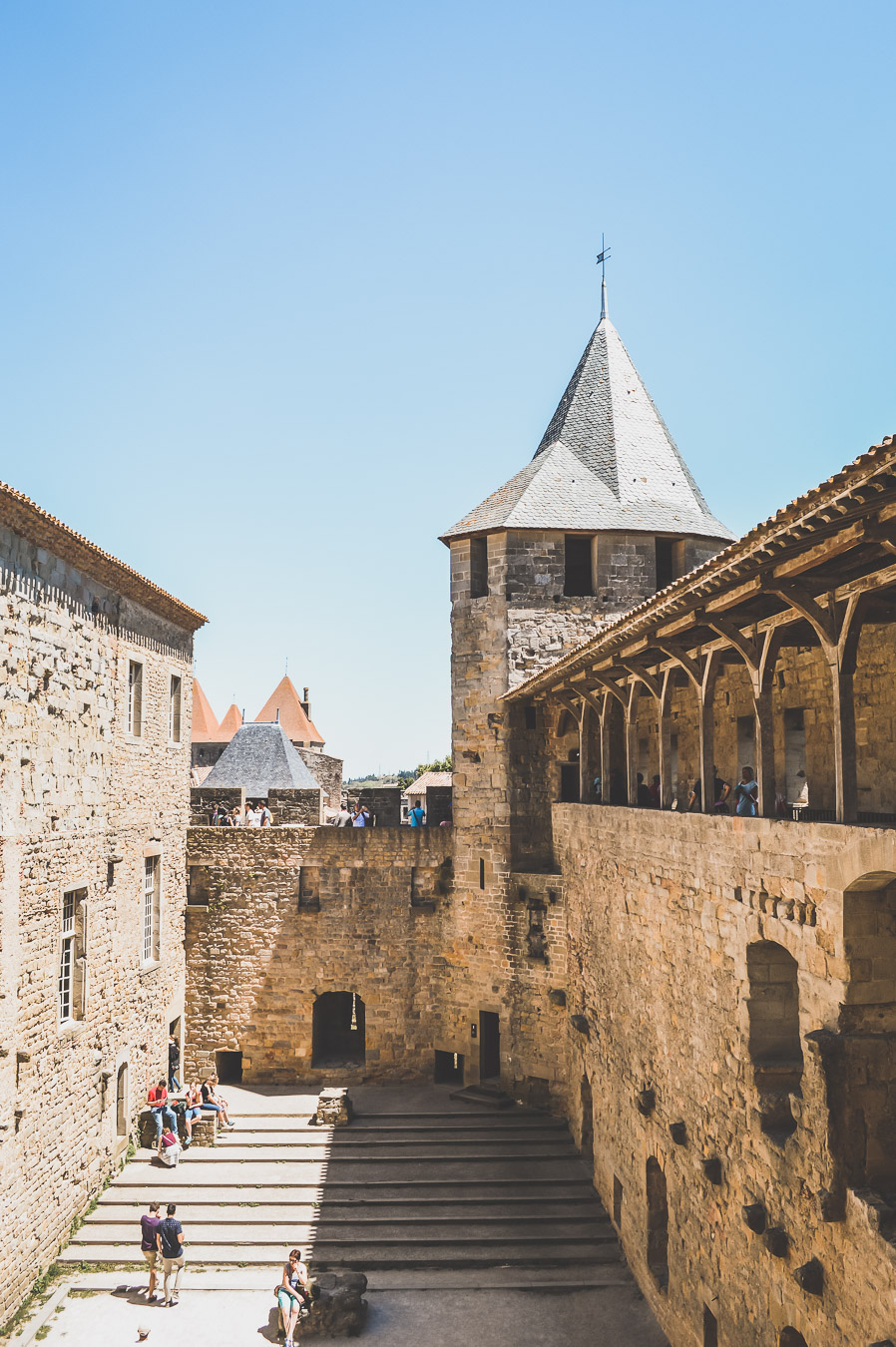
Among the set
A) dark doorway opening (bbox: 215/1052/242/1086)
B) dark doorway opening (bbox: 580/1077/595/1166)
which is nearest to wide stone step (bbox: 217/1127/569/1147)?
dark doorway opening (bbox: 580/1077/595/1166)

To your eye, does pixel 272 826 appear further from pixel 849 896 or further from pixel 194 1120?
pixel 849 896

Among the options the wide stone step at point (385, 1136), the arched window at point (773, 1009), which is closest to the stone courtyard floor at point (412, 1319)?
the wide stone step at point (385, 1136)

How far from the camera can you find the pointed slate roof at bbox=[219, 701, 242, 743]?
49.2m

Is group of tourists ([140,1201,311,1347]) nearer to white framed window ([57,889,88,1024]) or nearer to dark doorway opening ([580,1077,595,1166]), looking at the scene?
white framed window ([57,889,88,1024])

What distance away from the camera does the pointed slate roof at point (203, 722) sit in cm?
4712

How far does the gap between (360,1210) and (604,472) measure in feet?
41.7

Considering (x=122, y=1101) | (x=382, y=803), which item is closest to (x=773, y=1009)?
(x=122, y=1101)

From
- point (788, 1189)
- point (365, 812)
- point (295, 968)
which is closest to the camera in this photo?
point (788, 1189)

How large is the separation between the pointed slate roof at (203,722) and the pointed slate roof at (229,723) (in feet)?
1.79

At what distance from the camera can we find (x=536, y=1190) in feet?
46.5

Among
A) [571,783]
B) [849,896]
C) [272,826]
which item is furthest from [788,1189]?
[272,826]

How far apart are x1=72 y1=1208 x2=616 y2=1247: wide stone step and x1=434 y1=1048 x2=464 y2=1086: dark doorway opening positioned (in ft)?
17.7

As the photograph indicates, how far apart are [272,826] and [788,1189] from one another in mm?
14223

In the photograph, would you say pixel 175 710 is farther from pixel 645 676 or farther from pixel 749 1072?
pixel 749 1072
